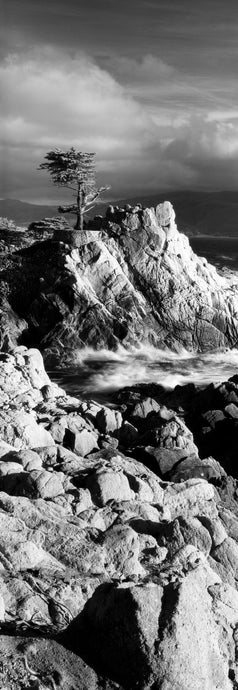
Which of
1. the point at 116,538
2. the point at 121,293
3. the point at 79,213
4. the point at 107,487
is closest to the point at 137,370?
the point at 121,293

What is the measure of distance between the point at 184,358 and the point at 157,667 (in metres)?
40.5

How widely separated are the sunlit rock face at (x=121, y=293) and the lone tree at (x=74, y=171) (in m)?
6.82

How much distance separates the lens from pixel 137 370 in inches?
1724

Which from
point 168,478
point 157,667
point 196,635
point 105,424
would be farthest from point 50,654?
point 105,424

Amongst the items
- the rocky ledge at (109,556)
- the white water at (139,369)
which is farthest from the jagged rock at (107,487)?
the white water at (139,369)

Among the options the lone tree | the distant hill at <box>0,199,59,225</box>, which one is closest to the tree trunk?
the lone tree

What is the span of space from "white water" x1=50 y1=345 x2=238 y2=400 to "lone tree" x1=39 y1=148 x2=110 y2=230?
15258 mm

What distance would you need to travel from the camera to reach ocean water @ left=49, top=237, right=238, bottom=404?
40562mm

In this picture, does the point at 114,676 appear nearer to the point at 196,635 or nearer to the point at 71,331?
the point at 196,635

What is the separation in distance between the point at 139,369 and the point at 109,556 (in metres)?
32.1

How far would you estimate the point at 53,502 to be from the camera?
47.5 ft

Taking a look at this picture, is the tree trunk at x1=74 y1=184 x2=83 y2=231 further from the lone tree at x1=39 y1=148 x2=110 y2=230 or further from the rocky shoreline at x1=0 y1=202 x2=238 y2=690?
the rocky shoreline at x1=0 y1=202 x2=238 y2=690

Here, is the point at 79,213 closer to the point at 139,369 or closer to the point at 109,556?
the point at 139,369

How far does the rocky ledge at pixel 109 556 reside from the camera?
743 centimetres
